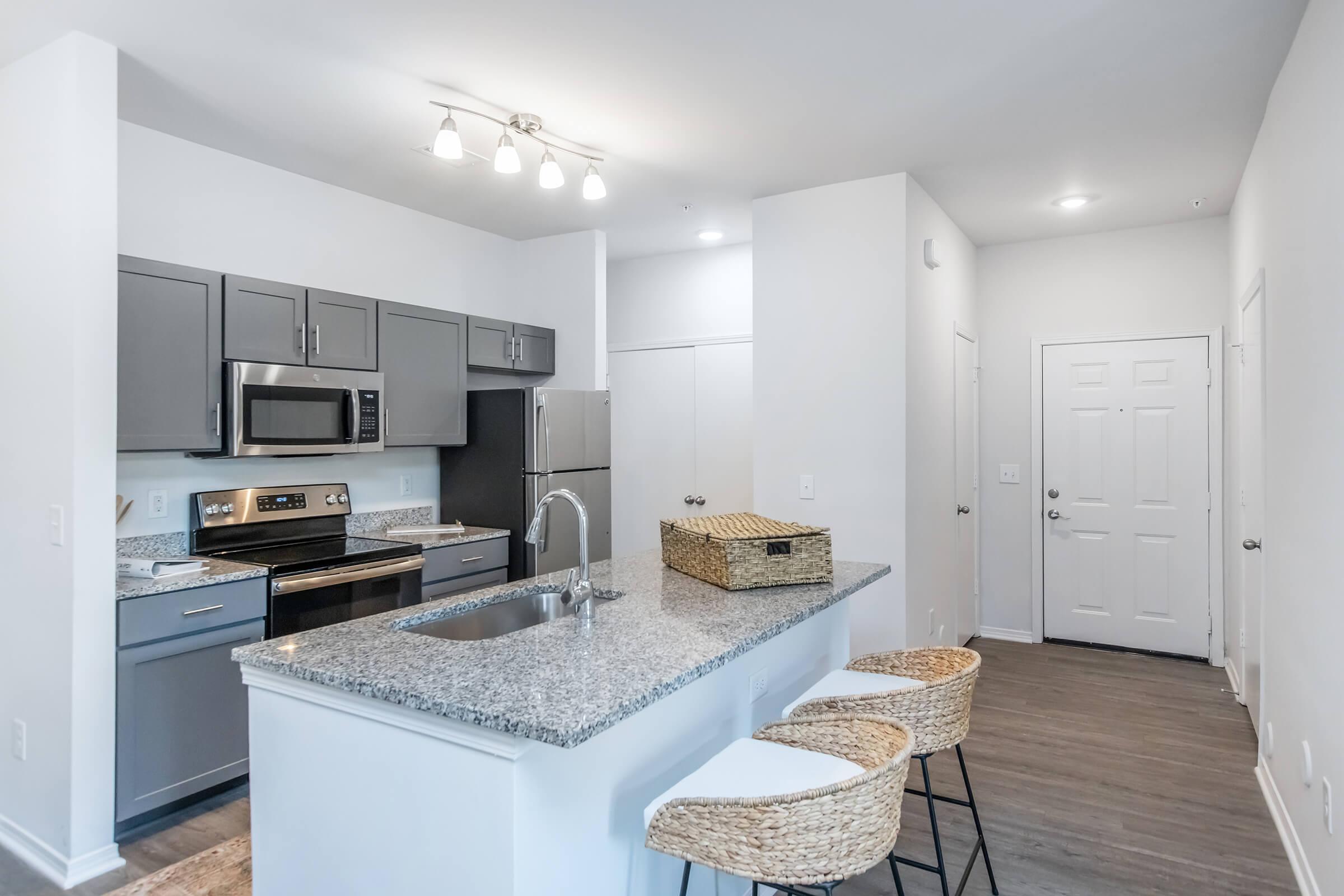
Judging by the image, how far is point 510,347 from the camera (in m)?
4.43

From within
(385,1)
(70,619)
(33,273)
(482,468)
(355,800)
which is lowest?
(355,800)

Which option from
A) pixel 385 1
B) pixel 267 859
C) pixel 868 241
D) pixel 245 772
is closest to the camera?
pixel 267 859

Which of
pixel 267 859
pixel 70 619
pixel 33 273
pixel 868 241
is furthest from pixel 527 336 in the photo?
pixel 267 859

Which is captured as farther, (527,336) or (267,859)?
(527,336)

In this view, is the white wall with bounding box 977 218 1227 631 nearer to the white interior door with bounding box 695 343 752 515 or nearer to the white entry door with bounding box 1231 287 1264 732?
the white entry door with bounding box 1231 287 1264 732

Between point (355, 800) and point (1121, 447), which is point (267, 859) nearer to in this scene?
point (355, 800)

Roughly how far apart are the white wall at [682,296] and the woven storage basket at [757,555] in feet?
8.64

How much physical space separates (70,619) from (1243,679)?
4.89 m

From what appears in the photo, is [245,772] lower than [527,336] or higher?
lower

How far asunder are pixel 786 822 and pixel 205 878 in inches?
77.6

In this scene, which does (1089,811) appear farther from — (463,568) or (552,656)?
(463,568)

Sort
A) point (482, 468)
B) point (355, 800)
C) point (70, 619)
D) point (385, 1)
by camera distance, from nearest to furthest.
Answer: point (355, 800)
point (385, 1)
point (70, 619)
point (482, 468)

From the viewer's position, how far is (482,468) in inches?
164

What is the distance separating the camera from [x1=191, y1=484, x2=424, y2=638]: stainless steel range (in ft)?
9.80
